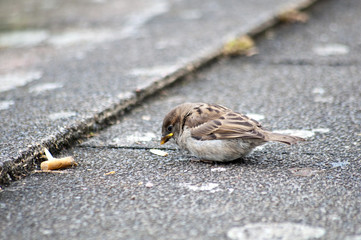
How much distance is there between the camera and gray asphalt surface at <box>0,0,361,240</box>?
2.65m

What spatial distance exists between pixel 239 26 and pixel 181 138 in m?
3.65

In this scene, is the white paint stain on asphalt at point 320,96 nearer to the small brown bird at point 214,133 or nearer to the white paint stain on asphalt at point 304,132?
the white paint stain on asphalt at point 304,132

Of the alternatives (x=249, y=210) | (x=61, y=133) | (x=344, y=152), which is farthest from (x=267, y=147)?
(x=61, y=133)

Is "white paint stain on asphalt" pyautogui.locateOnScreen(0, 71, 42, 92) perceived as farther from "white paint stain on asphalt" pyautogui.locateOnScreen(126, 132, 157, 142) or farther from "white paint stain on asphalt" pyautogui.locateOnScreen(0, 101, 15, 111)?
"white paint stain on asphalt" pyautogui.locateOnScreen(126, 132, 157, 142)

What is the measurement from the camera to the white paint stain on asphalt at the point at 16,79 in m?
5.34

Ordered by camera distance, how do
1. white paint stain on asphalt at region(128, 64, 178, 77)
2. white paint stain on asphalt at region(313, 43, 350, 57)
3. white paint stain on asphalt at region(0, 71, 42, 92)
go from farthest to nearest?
1. white paint stain on asphalt at region(313, 43, 350, 57)
2. white paint stain on asphalt at region(128, 64, 178, 77)
3. white paint stain on asphalt at region(0, 71, 42, 92)

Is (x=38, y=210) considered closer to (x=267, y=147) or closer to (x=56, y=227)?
(x=56, y=227)

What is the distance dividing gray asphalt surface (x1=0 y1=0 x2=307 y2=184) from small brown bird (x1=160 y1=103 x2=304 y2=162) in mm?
788

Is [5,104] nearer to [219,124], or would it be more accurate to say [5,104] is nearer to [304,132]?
[219,124]

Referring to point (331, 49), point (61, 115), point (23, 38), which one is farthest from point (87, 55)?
point (331, 49)

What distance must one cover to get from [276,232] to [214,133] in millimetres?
1292

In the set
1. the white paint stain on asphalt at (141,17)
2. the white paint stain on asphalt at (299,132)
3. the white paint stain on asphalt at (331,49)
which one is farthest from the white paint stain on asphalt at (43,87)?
the white paint stain on asphalt at (331,49)

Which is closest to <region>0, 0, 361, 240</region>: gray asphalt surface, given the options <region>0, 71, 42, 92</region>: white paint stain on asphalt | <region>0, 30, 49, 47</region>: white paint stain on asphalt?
<region>0, 71, 42, 92</region>: white paint stain on asphalt

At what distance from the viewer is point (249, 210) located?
9.28 ft
